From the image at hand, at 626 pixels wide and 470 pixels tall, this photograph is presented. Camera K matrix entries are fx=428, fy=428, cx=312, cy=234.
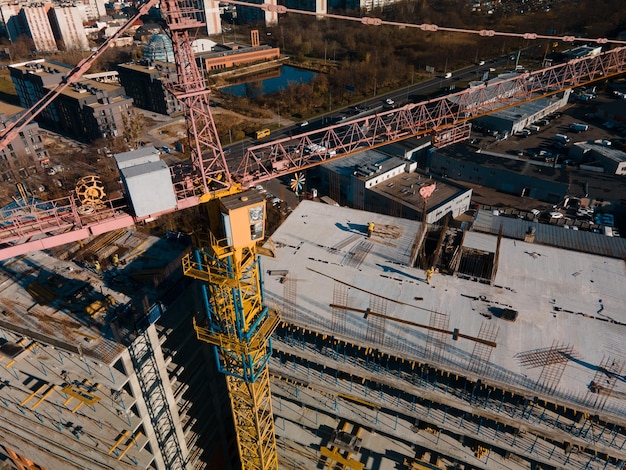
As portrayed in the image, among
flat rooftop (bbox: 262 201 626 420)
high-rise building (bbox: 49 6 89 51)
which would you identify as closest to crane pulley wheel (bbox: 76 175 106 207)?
flat rooftop (bbox: 262 201 626 420)

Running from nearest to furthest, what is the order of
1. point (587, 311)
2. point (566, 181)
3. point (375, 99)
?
point (587, 311)
point (566, 181)
point (375, 99)

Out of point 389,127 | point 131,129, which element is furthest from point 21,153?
point 389,127

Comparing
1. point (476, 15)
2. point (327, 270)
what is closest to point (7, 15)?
point (476, 15)

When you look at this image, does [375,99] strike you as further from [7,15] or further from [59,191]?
[7,15]

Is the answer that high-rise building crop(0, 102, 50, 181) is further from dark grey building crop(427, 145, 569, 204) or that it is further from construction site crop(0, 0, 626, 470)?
dark grey building crop(427, 145, 569, 204)

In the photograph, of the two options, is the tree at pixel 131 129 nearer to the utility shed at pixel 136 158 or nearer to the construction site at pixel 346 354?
the construction site at pixel 346 354

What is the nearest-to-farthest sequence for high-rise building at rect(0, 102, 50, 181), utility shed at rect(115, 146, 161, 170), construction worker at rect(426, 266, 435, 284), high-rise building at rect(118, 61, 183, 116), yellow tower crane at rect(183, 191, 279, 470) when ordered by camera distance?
yellow tower crane at rect(183, 191, 279, 470) → utility shed at rect(115, 146, 161, 170) → construction worker at rect(426, 266, 435, 284) → high-rise building at rect(0, 102, 50, 181) → high-rise building at rect(118, 61, 183, 116)

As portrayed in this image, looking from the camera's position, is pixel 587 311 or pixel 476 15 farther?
pixel 476 15

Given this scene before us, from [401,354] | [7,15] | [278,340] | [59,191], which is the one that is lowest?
[59,191]
